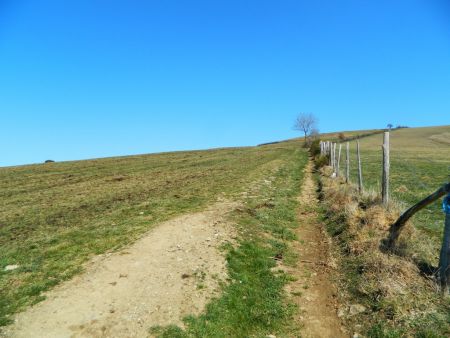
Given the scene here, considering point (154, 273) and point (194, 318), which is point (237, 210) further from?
point (194, 318)

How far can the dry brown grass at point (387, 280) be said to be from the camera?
6281 millimetres

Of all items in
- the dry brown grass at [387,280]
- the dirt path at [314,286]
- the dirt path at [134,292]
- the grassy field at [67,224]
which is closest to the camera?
the dry brown grass at [387,280]

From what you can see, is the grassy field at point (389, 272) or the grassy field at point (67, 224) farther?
the grassy field at point (67, 224)

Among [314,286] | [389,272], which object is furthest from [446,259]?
[314,286]

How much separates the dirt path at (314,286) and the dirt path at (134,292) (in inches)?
77.0

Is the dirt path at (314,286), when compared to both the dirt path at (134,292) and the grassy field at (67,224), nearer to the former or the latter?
the dirt path at (134,292)

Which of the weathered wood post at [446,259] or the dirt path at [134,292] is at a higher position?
the weathered wood post at [446,259]

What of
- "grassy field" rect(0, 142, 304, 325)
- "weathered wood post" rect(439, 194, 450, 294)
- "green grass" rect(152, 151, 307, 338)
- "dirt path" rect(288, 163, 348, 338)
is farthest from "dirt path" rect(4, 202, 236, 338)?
"weathered wood post" rect(439, 194, 450, 294)

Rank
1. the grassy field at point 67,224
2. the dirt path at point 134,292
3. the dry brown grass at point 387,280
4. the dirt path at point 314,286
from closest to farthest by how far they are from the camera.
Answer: the dry brown grass at point 387,280 → the dirt path at point 134,292 → the dirt path at point 314,286 → the grassy field at point 67,224

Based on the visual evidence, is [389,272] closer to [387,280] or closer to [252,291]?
[387,280]

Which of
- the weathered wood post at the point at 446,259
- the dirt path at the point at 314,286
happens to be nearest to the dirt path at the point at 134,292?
the dirt path at the point at 314,286

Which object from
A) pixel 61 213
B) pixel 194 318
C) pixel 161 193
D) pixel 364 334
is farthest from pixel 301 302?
pixel 161 193

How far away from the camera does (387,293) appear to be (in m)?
7.11

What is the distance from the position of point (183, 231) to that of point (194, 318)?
16.2 feet
